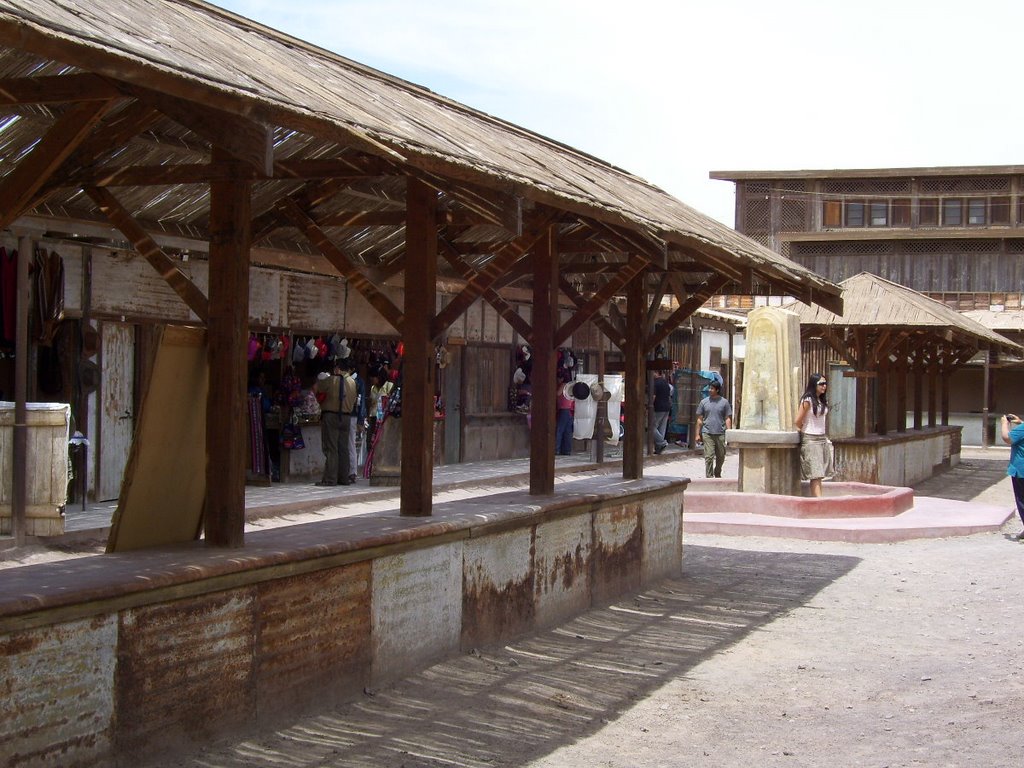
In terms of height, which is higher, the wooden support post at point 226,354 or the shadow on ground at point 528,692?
the wooden support post at point 226,354

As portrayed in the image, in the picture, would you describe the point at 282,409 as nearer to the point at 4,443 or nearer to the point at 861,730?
the point at 4,443

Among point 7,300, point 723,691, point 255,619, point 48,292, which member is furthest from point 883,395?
point 255,619

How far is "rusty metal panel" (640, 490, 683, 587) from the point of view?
32.7ft

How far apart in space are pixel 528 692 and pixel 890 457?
13.8 metres

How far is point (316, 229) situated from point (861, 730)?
4282 mm

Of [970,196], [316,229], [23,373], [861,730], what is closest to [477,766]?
[861,730]

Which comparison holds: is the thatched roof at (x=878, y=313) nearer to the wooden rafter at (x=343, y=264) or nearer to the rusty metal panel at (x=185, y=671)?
the wooden rafter at (x=343, y=264)

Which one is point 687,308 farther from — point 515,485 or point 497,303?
point 515,485

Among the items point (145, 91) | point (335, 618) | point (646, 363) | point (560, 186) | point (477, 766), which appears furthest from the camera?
point (646, 363)

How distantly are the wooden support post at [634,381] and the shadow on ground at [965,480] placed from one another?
9.48m

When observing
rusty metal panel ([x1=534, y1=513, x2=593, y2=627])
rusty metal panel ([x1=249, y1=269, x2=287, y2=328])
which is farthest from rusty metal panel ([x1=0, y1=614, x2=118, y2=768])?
rusty metal panel ([x1=249, y1=269, x2=287, y2=328])

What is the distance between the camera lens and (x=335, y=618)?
5.97 m

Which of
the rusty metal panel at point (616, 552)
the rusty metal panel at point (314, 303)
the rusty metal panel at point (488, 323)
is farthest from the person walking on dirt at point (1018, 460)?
the rusty metal panel at point (488, 323)

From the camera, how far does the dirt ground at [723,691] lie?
5590 mm
